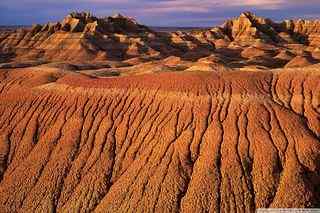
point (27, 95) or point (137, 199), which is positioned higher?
point (27, 95)

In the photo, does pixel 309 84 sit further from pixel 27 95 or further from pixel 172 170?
pixel 27 95

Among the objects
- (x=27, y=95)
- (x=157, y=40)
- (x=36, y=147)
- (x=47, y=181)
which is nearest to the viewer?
(x=47, y=181)

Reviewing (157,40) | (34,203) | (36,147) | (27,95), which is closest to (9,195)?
(34,203)

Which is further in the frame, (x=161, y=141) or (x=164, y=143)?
(x=161, y=141)
